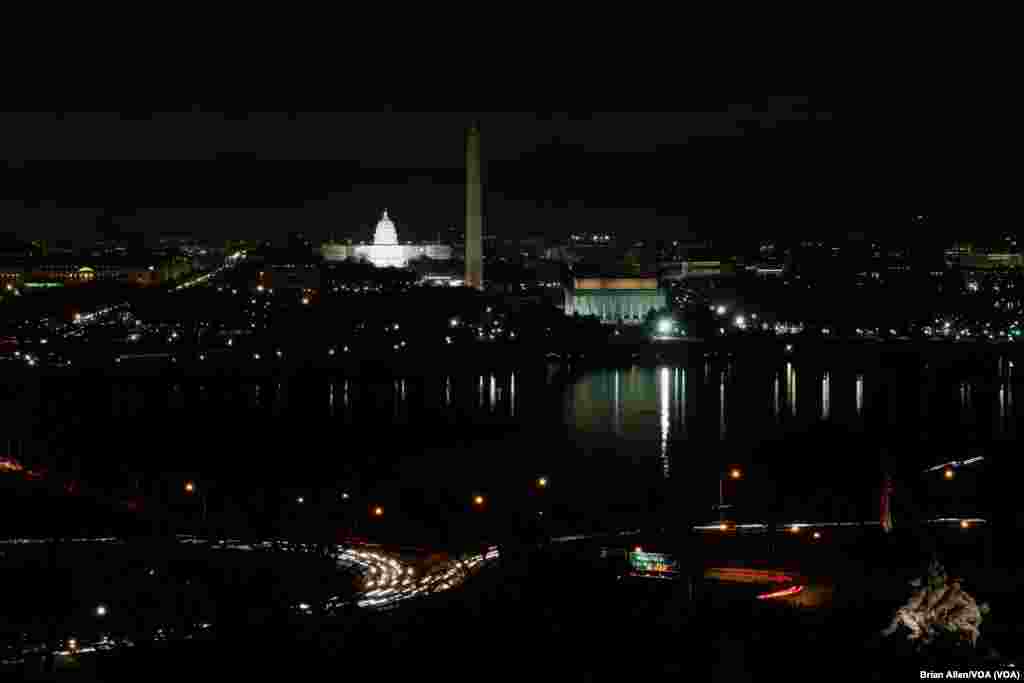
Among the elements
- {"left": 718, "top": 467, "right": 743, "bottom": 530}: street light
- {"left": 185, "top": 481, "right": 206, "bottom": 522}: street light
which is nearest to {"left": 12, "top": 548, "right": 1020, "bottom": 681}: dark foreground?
{"left": 718, "top": 467, "right": 743, "bottom": 530}: street light

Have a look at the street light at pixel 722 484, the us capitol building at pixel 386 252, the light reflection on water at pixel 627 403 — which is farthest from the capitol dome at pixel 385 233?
the street light at pixel 722 484

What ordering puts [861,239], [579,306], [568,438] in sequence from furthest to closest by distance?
[861,239], [579,306], [568,438]

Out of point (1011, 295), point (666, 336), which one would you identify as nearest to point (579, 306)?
point (666, 336)

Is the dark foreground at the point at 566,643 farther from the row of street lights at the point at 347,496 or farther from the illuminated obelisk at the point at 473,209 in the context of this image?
the illuminated obelisk at the point at 473,209

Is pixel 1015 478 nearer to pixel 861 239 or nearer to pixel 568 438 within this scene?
pixel 568 438

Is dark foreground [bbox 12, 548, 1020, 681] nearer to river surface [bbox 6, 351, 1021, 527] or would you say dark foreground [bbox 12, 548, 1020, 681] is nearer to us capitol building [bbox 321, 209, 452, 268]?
river surface [bbox 6, 351, 1021, 527]

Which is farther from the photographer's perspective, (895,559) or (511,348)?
(511,348)

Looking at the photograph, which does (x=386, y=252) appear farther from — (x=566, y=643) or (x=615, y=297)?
(x=566, y=643)
